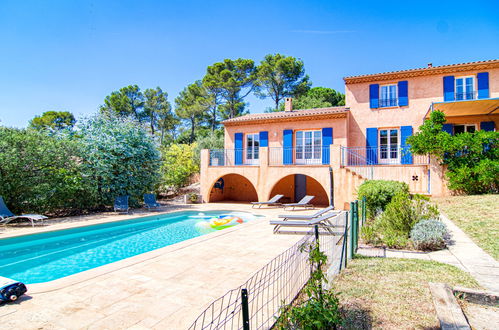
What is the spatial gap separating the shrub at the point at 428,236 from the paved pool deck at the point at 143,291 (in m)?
3.22

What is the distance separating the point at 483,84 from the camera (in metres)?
14.7

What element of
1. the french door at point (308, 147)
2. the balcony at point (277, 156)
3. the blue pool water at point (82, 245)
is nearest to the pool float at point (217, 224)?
the blue pool water at point (82, 245)

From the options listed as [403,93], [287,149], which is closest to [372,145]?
[403,93]

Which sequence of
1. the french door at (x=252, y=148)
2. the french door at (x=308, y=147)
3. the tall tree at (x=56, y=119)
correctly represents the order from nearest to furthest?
the french door at (x=308, y=147) → the french door at (x=252, y=148) → the tall tree at (x=56, y=119)

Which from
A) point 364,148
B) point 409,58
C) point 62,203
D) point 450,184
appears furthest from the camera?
point 409,58

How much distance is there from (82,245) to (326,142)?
13.2 m

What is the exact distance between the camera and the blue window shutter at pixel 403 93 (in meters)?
16.1

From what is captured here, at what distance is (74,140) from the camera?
46.5 feet

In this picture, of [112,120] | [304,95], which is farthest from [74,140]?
[304,95]

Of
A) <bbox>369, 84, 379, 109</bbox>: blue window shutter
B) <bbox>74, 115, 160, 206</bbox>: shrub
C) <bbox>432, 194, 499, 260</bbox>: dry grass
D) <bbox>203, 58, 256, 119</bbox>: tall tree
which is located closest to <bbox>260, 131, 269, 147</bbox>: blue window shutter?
<bbox>369, 84, 379, 109</bbox>: blue window shutter

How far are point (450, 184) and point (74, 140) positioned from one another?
17.7m

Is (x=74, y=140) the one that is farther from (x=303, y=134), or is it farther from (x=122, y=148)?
(x=303, y=134)

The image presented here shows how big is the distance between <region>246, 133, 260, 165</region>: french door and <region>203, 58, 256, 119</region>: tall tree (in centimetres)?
1502

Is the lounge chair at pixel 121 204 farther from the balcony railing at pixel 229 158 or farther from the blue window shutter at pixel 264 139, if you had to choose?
the blue window shutter at pixel 264 139
